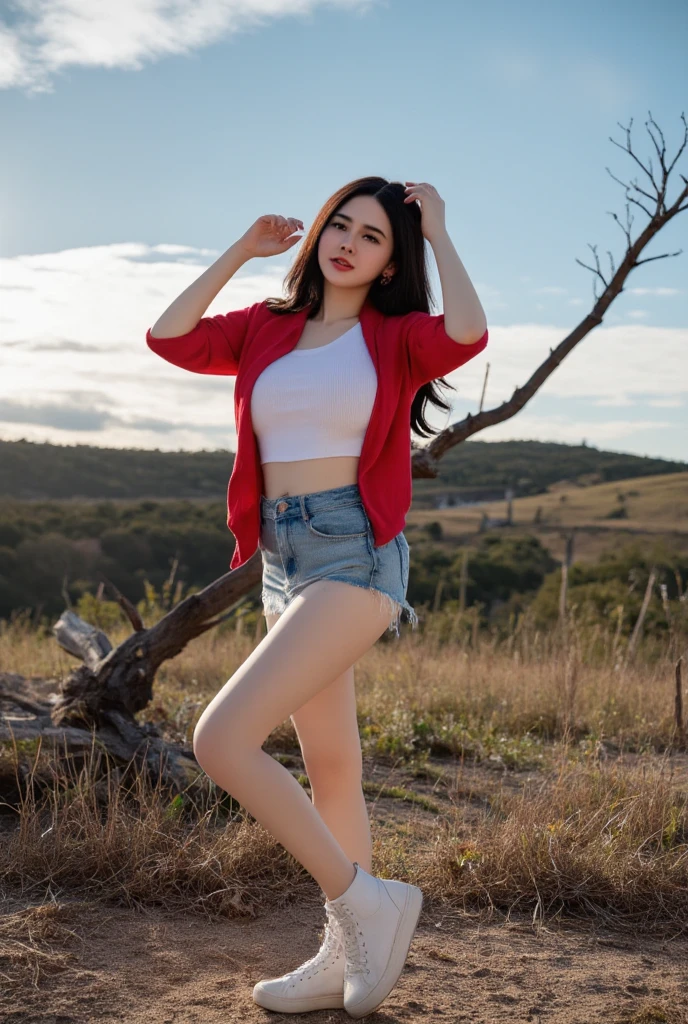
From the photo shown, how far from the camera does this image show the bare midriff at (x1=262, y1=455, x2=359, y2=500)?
269 cm

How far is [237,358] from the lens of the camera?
3.04 meters

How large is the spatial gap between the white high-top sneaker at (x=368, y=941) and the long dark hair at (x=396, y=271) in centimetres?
141

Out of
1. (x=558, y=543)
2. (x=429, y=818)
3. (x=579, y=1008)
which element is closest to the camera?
(x=579, y=1008)

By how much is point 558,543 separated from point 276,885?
2962 cm

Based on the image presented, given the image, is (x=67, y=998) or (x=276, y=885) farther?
(x=276, y=885)

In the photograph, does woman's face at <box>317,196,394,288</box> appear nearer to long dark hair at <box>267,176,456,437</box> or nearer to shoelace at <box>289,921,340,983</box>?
long dark hair at <box>267,176,456,437</box>

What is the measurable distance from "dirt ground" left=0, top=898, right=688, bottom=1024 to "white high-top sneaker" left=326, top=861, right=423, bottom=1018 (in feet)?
0.50

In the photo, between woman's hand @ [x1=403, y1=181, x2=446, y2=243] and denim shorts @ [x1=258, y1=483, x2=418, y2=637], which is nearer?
denim shorts @ [x1=258, y1=483, x2=418, y2=637]

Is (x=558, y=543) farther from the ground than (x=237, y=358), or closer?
closer

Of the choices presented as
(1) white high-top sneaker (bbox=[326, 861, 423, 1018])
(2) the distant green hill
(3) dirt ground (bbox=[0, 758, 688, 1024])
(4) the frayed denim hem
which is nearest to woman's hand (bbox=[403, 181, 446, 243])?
(4) the frayed denim hem

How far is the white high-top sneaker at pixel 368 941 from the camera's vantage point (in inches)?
100

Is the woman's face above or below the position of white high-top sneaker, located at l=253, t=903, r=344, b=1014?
above

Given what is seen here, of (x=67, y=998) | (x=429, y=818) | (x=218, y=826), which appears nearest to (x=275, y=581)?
(x=67, y=998)

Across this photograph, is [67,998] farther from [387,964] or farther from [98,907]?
[387,964]
